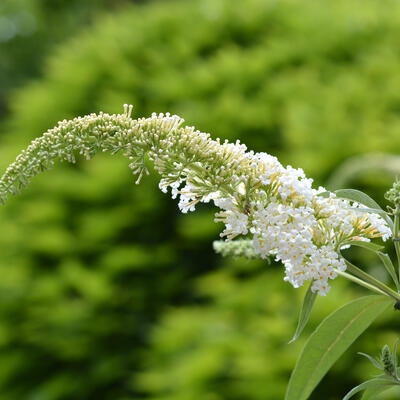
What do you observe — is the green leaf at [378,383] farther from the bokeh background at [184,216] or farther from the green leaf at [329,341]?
the bokeh background at [184,216]

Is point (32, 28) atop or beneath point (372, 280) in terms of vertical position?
atop

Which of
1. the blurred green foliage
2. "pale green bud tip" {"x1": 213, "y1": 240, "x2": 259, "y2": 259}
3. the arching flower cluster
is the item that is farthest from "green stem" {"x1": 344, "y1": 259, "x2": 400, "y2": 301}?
the blurred green foliage

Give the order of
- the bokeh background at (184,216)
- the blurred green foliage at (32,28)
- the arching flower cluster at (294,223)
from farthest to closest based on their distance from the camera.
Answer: the blurred green foliage at (32,28)
the bokeh background at (184,216)
the arching flower cluster at (294,223)

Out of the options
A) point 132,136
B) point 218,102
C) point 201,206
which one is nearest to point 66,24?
point 218,102

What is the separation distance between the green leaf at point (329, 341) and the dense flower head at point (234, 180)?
0.30 feet

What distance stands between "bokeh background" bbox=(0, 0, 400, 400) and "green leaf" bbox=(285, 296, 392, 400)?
56.3 inches

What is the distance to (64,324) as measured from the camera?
9.17 feet

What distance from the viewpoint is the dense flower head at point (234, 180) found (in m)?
0.71

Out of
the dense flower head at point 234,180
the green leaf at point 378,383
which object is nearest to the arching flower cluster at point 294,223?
the dense flower head at point 234,180

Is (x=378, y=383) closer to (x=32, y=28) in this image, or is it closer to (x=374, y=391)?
(x=374, y=391)

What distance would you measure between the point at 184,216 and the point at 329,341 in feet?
7.67

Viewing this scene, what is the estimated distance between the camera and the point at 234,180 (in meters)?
0.72

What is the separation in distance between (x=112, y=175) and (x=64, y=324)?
32.2 inches

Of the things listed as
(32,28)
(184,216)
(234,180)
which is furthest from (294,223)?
(32,28)
